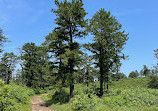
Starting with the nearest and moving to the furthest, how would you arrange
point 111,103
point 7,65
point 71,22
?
point 111,103
point 71,22
point 7,65

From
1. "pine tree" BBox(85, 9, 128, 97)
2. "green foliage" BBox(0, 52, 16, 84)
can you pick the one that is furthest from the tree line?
"green foliage" BBox(0, 52, 16, 84)

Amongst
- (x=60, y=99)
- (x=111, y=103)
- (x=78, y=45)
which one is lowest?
(x=60, y=99)

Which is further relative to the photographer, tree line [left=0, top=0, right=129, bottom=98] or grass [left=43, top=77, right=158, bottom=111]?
tree line [left=0, top=0, right=129, bottom=98]

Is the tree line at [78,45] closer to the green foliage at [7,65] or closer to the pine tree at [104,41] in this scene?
the pine tree at [104,41]

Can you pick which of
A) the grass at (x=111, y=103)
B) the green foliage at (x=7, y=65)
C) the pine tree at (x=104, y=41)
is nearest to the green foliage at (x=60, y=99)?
the grass at (x=111, y=103)

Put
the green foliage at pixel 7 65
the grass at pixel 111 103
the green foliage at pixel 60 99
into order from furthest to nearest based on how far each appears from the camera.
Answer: the green foliage at pixel 7 65, the green foliage at pixel 60 99, the grass at pixel 111 103

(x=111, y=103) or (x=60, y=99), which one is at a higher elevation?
(x=111, y=103)

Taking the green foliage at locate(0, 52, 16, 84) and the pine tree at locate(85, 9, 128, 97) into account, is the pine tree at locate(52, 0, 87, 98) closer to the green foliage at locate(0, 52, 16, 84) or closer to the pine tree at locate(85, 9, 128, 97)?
the pine tree at locate(85, 9, 128, 97)

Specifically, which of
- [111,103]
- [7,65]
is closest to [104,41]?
[111,103]

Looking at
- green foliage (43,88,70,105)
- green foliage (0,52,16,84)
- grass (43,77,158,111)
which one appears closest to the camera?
grass (43,77,158,111)

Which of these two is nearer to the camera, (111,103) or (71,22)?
(111,103)

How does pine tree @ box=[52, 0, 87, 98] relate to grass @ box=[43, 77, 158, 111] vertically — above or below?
above

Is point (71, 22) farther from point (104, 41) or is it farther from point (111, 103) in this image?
point (111, 103)

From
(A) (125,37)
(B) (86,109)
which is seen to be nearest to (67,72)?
(B) (86,109)
